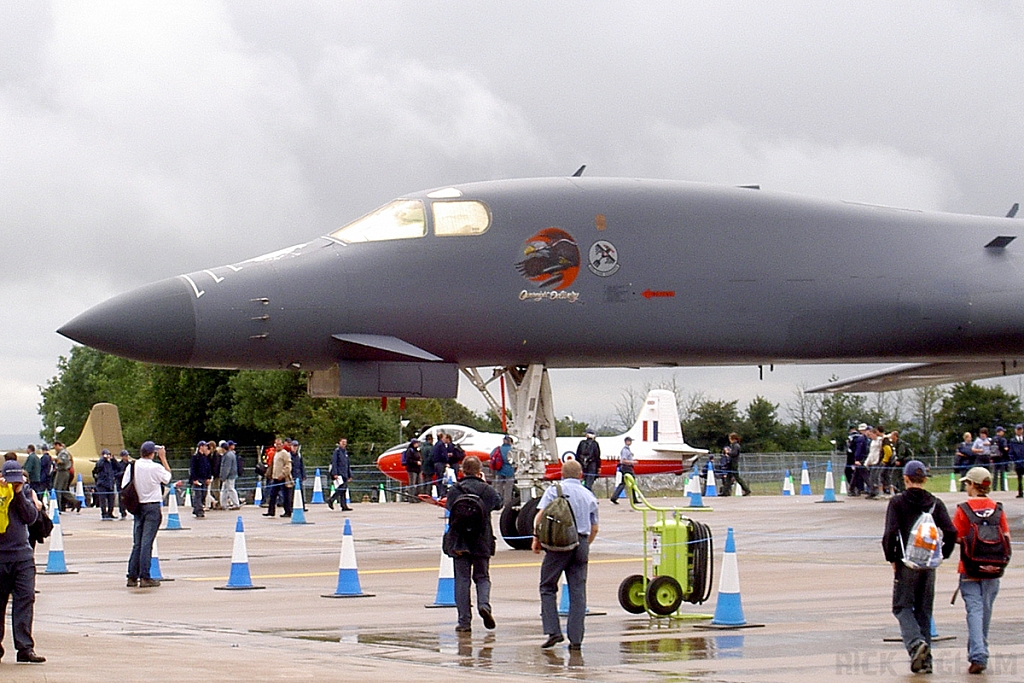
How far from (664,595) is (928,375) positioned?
41.5 feet

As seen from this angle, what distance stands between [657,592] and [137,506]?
656 cm

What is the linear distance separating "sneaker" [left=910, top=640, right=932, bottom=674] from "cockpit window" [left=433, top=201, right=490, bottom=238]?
8928 millimetres

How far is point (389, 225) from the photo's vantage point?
55.4 ft

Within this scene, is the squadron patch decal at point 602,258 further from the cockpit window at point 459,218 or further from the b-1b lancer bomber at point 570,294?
the cockpit window at point 459,218

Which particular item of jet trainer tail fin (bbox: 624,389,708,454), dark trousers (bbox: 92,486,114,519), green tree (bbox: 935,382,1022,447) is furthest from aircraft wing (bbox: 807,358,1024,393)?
green tree (bbox: 935,382,1022,447)

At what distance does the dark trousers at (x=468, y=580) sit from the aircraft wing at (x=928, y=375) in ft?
33.3

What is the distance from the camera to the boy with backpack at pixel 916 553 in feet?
29.9

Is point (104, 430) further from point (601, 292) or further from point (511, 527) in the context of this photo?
point (601, 292)

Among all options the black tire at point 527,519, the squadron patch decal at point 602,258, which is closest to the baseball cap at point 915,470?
the black tire at point 527,519

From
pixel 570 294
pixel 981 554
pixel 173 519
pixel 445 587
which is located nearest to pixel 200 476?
pixel 173 519

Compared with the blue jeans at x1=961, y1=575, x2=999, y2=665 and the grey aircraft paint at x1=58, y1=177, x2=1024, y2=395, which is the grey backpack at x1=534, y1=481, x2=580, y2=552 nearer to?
the blue jeans at x1=961, y1=575, x2=999, y2=665

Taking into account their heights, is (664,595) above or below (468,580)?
below

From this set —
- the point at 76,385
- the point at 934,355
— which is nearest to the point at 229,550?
the point at 934,355

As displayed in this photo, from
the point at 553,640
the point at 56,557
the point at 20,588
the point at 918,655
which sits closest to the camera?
the point at 918,655
